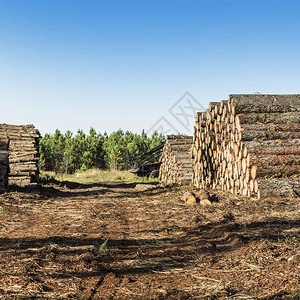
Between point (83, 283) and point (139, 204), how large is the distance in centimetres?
594

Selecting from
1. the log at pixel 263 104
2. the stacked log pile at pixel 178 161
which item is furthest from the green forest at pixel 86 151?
the log at pixel 263 104

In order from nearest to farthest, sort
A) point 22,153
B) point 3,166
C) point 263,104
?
point 263,104, point 3,166, point 22,153

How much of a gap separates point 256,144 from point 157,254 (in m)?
5.16

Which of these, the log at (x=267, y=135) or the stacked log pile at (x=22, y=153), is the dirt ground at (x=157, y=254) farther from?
the stacked log pile at (x=22, y=153)

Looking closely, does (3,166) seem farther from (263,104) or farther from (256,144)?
(263,104)

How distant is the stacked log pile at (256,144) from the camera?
25.1 ft

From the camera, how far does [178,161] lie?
14305mm

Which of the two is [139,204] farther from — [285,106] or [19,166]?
[19,166]

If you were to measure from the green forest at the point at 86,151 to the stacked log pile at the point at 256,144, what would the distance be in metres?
37.0

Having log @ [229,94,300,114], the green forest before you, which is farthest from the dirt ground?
the green forest

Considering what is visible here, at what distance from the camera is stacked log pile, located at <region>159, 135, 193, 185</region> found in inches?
542

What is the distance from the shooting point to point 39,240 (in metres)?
4.76

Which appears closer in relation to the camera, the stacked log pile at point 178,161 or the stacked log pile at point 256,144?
the stacked log pile at point 256,144

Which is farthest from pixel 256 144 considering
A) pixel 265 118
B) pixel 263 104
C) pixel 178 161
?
pixel 178 161
